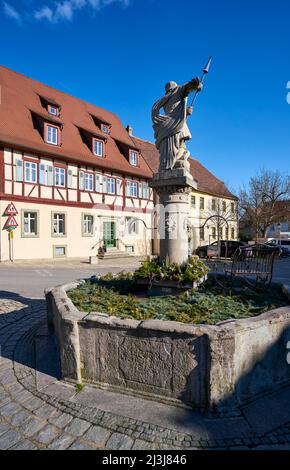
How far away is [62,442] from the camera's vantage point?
2.39 metres

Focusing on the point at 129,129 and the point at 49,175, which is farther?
the point at 129,129

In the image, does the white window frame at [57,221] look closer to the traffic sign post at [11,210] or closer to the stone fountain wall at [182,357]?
the traffic sign post at [11,210]

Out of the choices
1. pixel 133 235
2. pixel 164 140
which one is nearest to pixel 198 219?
pixel 133 235

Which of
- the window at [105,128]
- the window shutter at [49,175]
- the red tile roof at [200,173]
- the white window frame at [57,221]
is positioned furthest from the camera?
the red tile roof at [200,173]

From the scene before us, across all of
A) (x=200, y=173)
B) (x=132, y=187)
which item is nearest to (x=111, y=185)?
(x=132, y=187)

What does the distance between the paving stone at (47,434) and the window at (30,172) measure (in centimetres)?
1681

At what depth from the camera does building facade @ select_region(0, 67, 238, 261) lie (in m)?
17.1

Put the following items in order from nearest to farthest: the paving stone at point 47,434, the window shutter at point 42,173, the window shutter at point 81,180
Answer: the paving stone at point 47,434 < the window shutter at point 42,173 < the window shutter at point 81,180

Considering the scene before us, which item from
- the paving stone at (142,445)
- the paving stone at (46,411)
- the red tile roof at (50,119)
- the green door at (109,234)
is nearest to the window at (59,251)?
the green door at (109,234)

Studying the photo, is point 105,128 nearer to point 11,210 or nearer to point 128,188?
point 128,188

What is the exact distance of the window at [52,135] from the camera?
19.0 meters

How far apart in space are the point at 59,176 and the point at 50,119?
361 cm

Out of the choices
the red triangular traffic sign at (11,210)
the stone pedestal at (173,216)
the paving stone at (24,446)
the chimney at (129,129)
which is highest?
the chimney at (129,129)
